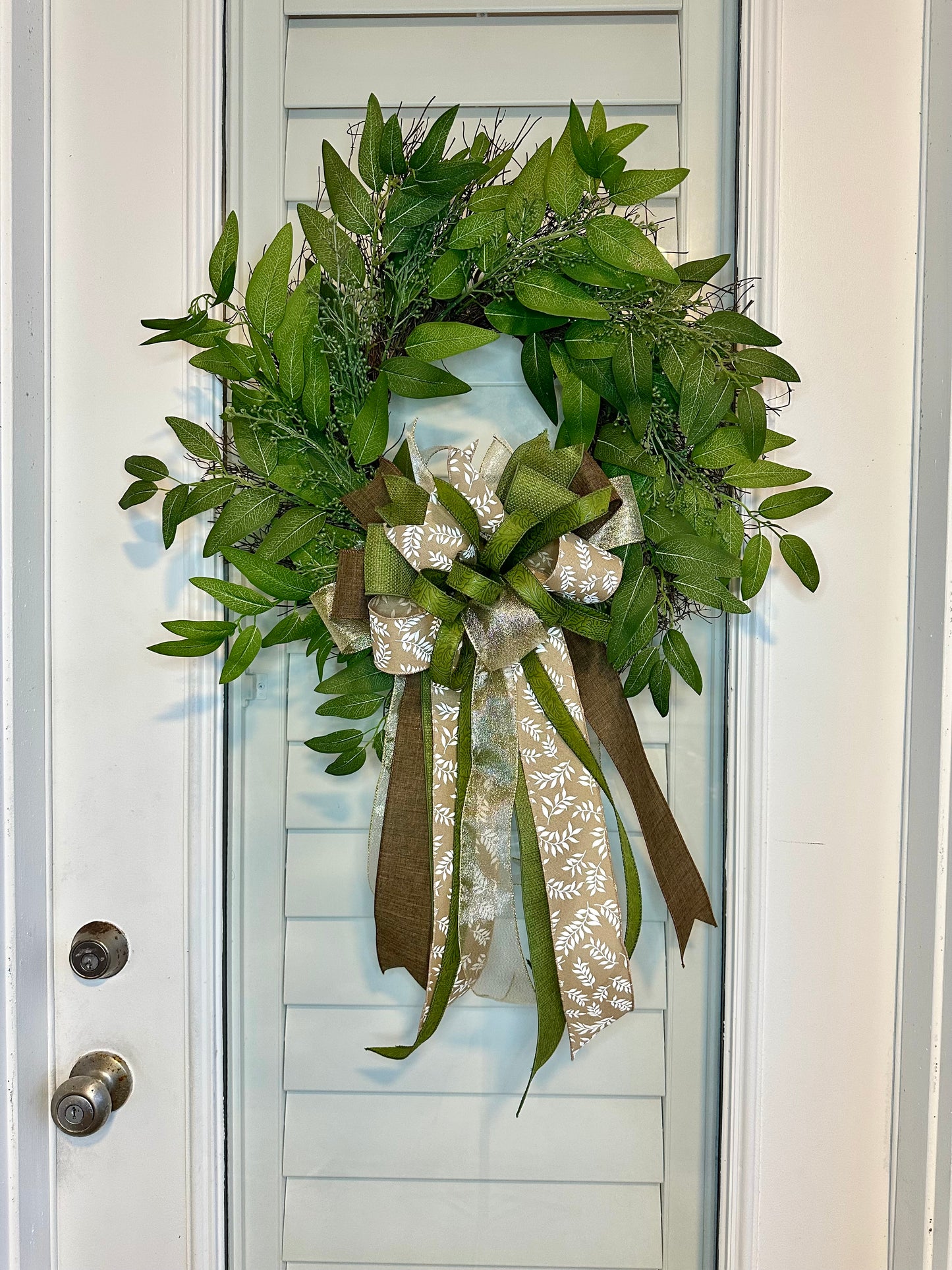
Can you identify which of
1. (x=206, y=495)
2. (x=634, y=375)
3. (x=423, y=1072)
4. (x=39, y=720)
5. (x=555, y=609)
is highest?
(x=634, y=375)

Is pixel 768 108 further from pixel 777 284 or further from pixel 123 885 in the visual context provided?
pixel 123 885

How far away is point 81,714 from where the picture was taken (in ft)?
2.72

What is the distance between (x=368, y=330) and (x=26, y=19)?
1.45 feet

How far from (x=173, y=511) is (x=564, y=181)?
1.51ft

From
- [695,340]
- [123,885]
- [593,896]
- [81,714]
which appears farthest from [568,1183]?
[695,340]

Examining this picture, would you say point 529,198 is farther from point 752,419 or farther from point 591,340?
point 752,419

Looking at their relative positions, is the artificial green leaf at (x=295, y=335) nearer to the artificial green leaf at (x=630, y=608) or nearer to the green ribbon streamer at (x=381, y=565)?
the green ribbon streamer at (x=381, y=565)

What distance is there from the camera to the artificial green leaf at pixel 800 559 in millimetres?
752

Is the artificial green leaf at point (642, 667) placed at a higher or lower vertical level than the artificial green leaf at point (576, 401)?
lower

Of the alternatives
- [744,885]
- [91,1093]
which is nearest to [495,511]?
[744,885]

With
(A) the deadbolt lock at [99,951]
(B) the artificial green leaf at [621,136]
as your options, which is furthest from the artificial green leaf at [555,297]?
(A) the deadbolt lock at [99,951]

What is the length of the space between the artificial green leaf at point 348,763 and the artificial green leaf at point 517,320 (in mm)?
421

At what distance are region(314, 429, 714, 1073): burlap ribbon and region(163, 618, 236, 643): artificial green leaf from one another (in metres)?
0.10

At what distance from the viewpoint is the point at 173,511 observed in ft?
2.50
